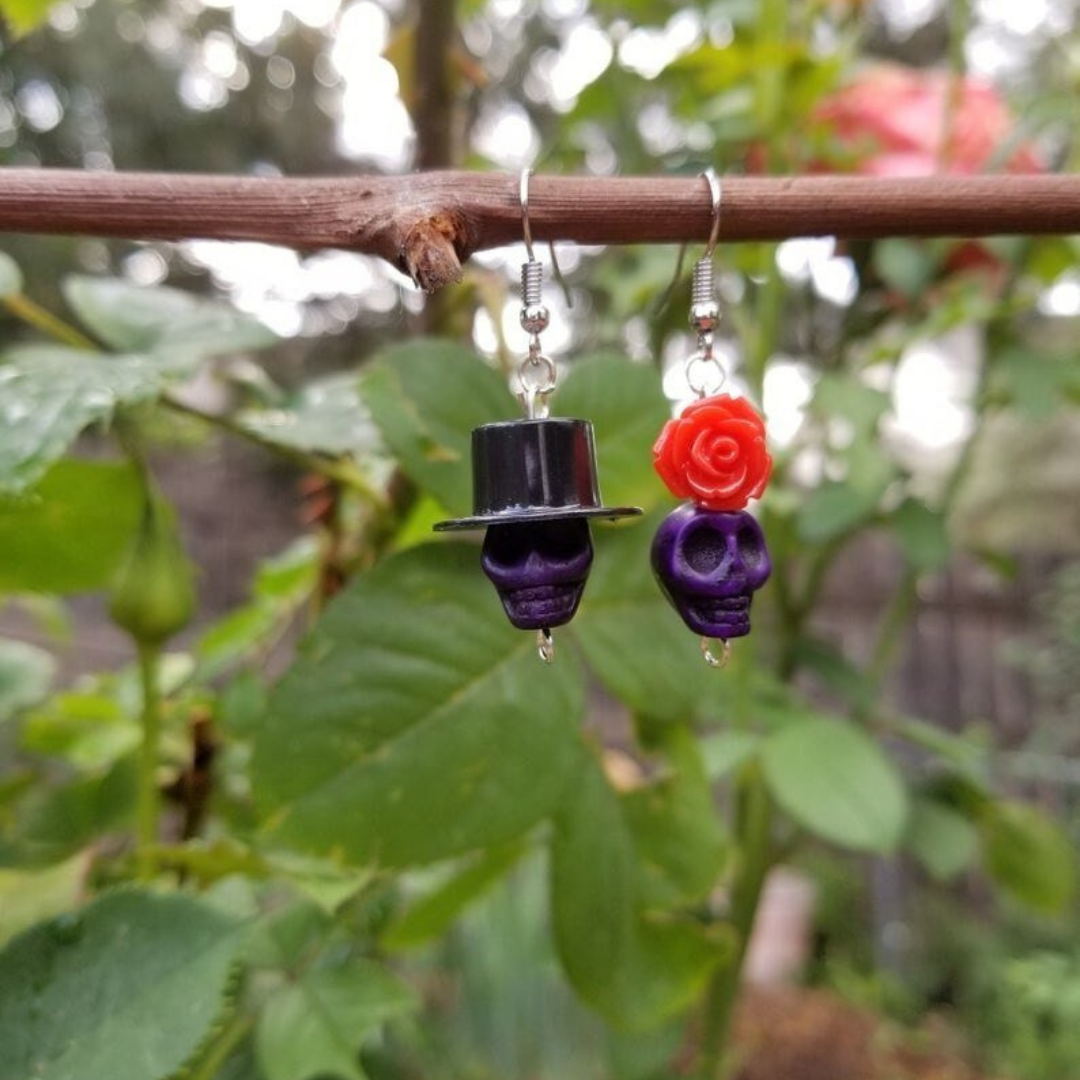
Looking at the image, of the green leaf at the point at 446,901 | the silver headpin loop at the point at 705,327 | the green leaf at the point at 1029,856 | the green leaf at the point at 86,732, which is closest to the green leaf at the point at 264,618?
the green leaf at the point at 86,732

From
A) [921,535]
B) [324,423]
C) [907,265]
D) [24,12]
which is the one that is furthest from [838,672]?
[24,12]

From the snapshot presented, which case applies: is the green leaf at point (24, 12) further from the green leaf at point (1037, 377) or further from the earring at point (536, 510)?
the green leaf at point (1037, 377)

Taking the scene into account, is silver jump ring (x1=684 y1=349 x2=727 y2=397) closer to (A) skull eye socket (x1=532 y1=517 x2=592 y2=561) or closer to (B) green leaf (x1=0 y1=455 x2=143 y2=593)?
(A) skull eye socket (x1=532 y1=517 x2=592 y2=561)

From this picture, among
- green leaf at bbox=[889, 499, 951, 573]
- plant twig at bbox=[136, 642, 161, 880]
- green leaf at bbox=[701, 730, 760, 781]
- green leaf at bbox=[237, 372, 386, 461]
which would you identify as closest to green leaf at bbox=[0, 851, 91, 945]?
plant twig at bbox=[136, 642, 161, 880]

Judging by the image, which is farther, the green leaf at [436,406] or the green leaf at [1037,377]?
the green leaf at [1037,377]

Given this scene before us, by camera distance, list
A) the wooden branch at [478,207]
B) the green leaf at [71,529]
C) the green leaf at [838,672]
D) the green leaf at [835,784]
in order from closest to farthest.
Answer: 1. the wooden branch at [478,207]
2. the green leaf at [71,529]
3. the green leaf at [835,784]
4. the green leaf at [838,672]

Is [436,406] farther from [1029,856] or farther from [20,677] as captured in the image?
[1029,856]

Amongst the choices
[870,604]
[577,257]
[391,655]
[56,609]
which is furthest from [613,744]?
[391,655]
